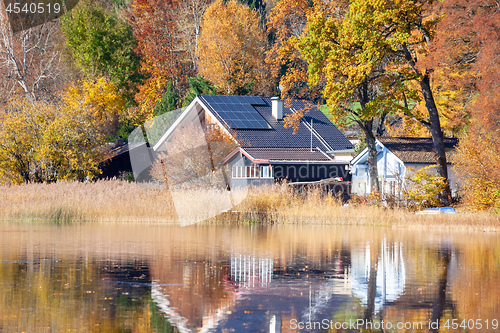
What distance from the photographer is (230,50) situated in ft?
242

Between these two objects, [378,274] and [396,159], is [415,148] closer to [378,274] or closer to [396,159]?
[396,159]

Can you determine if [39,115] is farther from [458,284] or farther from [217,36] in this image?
[458,284]

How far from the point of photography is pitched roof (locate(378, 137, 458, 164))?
44188mm

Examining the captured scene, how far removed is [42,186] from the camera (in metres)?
36.9

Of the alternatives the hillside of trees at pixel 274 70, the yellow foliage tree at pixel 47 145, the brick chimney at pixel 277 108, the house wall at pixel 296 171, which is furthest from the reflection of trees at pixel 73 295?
the brick chimney at pixel 277 108

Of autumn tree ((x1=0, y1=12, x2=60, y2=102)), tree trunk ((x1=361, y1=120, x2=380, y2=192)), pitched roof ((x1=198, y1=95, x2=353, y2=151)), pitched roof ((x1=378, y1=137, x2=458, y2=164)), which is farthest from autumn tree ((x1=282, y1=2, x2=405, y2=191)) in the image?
autumn tree ((x1=0, y1=12, x2=60, y2=102))

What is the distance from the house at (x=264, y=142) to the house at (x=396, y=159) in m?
1.95

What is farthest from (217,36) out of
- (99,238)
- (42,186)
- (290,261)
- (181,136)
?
(290,261)

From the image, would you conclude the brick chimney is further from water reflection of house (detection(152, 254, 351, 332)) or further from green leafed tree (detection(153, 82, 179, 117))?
water reflection of house (detection(152, 254, 351, 332))

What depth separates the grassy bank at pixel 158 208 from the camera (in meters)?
32.8

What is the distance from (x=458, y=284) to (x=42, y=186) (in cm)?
2654

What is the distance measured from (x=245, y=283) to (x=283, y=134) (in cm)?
3990

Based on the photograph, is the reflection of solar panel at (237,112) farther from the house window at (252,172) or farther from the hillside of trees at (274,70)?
the hillside of trees at (274,70)

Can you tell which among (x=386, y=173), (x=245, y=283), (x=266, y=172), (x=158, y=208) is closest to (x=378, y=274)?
(x=245, y=283)
